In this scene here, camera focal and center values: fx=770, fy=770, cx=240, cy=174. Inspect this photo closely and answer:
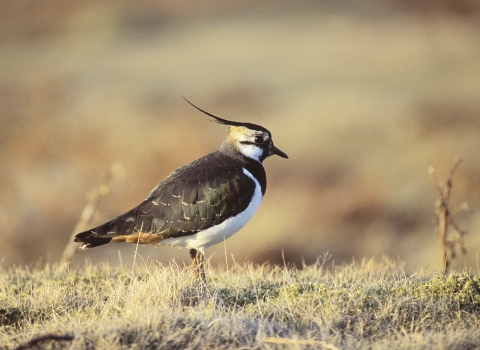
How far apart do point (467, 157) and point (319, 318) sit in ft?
32.8

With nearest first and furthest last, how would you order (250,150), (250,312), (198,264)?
1. (250,312)
2. (198,264)
3. (250,150)

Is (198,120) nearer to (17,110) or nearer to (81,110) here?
(81,110)

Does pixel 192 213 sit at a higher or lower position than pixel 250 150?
lower

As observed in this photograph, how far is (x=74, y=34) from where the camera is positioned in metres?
24.6

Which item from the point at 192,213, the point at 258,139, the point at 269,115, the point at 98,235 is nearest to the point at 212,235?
the point at 192,213

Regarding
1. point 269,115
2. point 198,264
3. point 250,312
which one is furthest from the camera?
point 269,115

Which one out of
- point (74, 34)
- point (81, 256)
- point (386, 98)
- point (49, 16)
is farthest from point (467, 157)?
point (49, 16)

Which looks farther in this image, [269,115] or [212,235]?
[269,115]

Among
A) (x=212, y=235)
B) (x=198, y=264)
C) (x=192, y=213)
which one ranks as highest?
(x=192, y=213)

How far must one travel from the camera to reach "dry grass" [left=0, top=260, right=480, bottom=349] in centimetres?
473

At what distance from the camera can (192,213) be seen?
21.3ft

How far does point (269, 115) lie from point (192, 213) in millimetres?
10055

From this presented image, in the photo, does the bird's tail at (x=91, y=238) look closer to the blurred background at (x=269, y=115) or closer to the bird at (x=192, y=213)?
the bird at (x=192, y=213)

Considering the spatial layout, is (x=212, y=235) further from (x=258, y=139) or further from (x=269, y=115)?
(x=269, y=115)
